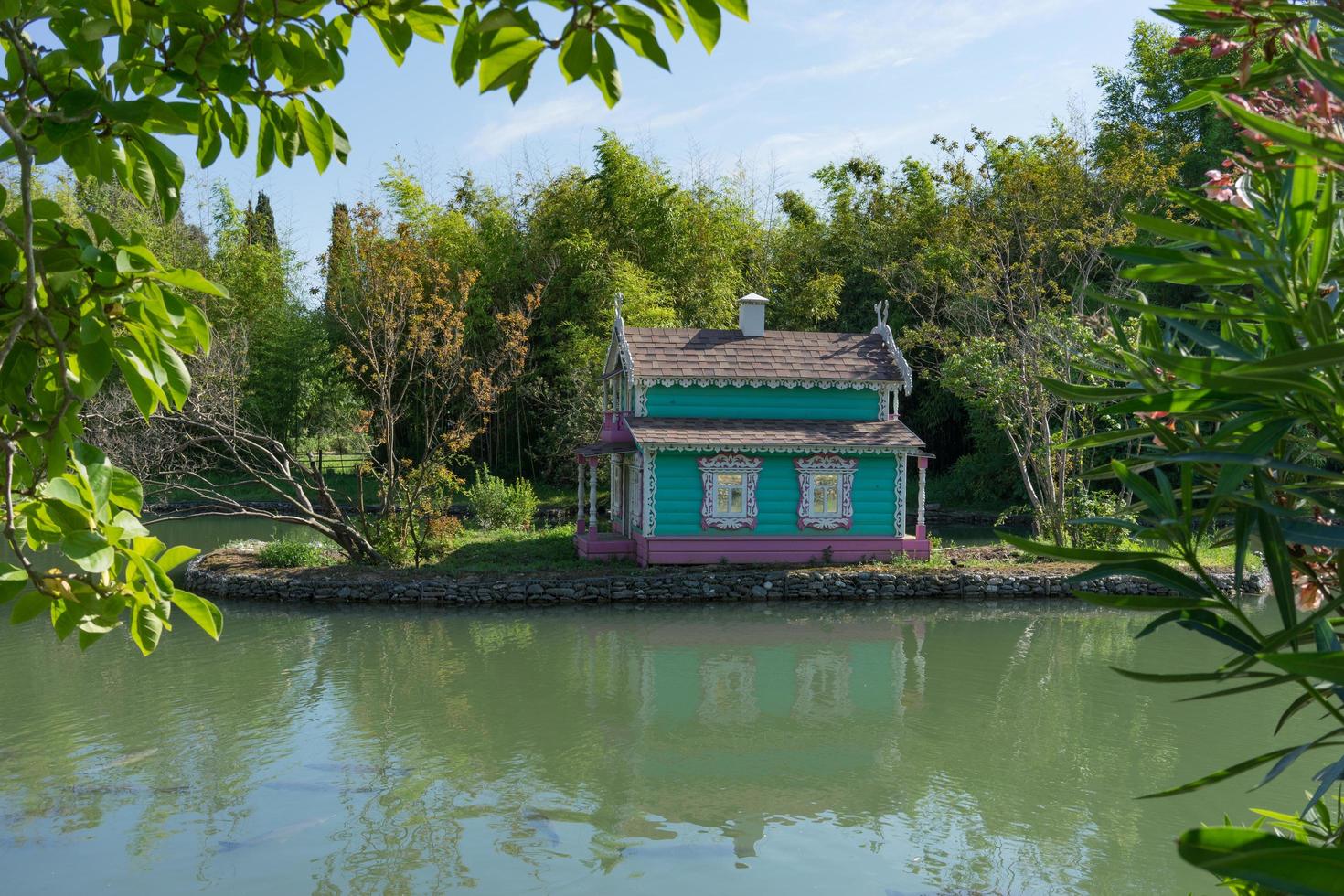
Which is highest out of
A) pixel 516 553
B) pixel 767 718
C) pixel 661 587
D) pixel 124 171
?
pixel 124 171

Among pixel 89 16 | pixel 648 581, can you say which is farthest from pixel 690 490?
pixel 89 16

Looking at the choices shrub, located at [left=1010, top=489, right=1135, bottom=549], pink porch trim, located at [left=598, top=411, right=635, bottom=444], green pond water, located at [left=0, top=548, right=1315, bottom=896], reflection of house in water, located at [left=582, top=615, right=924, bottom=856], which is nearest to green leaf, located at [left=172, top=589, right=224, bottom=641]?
green pond water, located at [left=0, top=548, right=1315, bottom=896]

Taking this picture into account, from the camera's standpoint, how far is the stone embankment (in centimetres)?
1217

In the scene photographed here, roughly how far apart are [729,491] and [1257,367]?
12.7 m

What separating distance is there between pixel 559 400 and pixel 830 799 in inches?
603

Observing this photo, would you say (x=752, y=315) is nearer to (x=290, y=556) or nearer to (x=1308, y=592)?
(x=290, y=556)

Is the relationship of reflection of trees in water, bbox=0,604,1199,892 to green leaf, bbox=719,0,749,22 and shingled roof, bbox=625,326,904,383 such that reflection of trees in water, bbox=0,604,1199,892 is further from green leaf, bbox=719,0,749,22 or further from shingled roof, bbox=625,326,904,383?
green leaf, bbox=719,0,749,22

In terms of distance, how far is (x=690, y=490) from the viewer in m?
13.5

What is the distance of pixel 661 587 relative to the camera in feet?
40.4

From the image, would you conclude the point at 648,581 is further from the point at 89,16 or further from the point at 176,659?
the point at 89,16

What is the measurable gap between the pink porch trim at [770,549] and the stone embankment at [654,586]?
1.29 ft

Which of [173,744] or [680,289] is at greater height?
[680,289]

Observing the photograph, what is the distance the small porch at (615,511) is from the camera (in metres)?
13.9

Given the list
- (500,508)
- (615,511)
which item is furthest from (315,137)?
(500,508)
